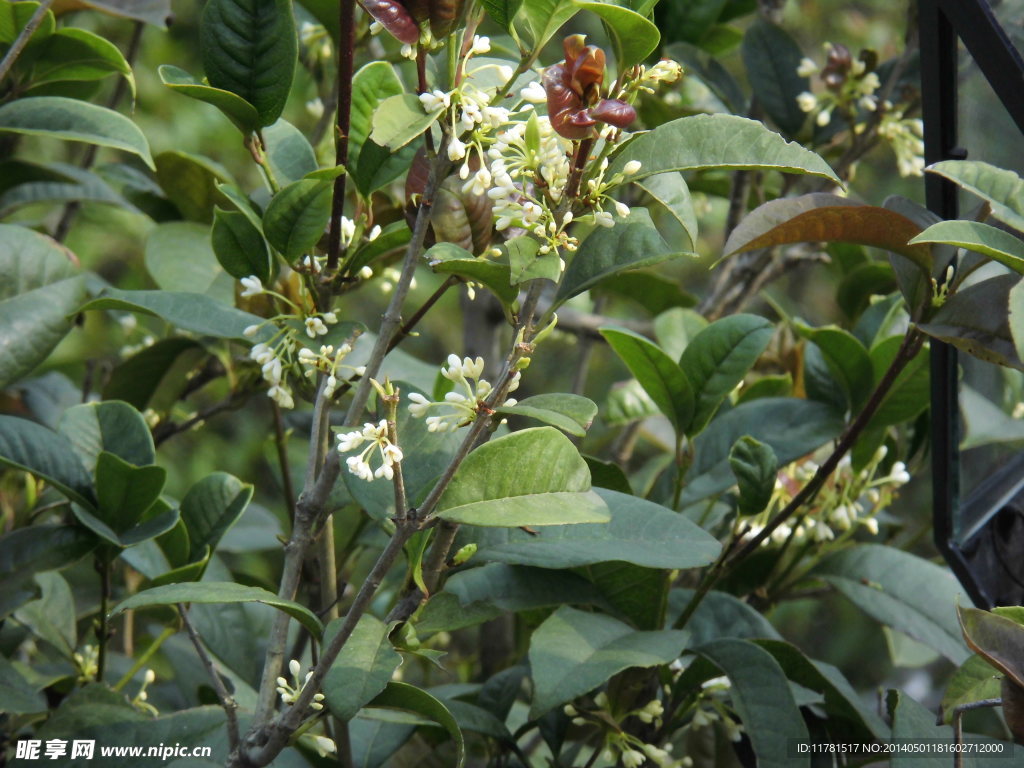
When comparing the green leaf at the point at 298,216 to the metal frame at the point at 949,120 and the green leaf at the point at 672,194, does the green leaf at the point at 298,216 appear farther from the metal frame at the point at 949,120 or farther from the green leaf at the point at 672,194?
the metal frame at the point at 949,120

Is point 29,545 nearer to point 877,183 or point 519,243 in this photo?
point 519,243

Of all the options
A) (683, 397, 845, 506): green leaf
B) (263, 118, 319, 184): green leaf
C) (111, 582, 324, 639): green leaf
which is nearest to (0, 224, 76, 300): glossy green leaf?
(263, 118, 319, 184): green leaf

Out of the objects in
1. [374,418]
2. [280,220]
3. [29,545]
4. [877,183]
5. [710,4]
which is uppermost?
[710,4]

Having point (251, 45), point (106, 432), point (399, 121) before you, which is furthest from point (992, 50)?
point (106, 432)

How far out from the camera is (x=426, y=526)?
2.01 ft

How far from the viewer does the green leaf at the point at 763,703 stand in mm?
733

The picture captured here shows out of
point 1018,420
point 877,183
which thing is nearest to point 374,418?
point 1018,420

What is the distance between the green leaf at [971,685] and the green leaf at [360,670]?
42 cm

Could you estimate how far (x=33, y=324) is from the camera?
0.85 m

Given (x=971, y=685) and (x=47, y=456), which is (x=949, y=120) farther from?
(x=47, y=456)

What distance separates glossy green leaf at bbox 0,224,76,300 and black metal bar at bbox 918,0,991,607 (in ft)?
2.39

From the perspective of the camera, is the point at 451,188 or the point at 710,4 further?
the point at 710,4

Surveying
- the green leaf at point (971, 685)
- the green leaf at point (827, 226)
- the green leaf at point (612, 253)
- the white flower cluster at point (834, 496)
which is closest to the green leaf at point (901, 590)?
the white flower cluster at point (834, 496)

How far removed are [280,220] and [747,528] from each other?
455 mm
